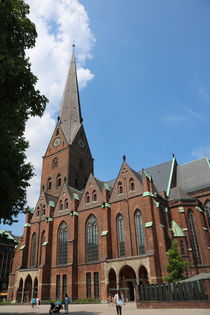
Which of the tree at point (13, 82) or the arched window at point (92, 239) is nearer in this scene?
the tree at point (13, 82)

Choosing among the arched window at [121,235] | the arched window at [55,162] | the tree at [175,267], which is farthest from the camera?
the arched window at [55,162]

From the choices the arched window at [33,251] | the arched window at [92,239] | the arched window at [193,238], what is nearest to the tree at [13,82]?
the arched window at [92,239]

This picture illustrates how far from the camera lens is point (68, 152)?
47656 millimetres

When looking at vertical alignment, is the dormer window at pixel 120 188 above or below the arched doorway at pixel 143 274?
above

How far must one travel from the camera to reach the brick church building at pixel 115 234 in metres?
28.2

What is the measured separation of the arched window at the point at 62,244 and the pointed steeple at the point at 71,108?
18275 millimetres

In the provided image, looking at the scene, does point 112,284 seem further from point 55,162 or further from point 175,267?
point 55,162

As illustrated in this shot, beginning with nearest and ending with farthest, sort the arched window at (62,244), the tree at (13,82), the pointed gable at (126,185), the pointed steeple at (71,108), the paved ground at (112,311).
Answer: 1. the tree at (13,82)
2. the paved ground at (112,311)
3. the pointed gable at (126,185)
4. the arched window at (62,244)
5. the pointed steeple at (71,108)

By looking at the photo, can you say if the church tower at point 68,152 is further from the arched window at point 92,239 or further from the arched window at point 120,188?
the arched window at point 120,188

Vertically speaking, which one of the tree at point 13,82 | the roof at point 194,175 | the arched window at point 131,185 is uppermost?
the roof at point 194,175

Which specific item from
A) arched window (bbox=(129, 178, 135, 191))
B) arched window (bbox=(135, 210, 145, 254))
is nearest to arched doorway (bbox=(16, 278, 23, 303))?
arched window (bbox=(135, 210, 145, 254))

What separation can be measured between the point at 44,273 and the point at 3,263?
43.4m

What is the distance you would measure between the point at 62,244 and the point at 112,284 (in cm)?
1023

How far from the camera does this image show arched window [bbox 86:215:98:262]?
32.5m
